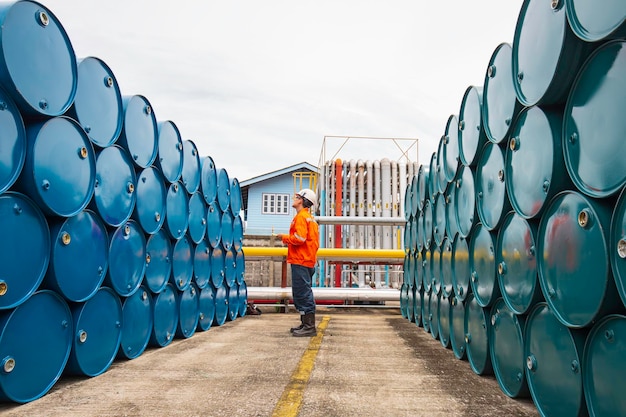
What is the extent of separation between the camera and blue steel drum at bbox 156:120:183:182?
15.9ft

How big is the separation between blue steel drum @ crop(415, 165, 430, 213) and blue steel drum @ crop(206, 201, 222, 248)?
9.50ft

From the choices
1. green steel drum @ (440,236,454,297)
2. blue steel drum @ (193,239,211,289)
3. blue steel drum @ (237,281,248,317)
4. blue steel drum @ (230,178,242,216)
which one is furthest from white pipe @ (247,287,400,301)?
green steel drum @ (440,236,454,297)

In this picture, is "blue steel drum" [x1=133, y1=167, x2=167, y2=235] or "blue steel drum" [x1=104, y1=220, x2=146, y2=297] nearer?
"blue steel drum" [x1=104, y1=220, x2=146, y2=297]

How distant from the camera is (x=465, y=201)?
13.7 ft

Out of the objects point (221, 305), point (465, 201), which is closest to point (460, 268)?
point (465, 201)

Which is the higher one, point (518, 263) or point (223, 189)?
point (223, 189)

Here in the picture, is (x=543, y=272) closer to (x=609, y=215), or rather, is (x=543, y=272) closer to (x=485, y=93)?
(x=609, y=215)

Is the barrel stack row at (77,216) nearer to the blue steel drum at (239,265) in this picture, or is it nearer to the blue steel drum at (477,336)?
the blue steel drum at (239,265)

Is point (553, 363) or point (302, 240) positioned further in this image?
point (302, 240)

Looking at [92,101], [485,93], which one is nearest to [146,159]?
[92,101]

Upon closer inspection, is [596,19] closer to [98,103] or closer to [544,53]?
[544,53]

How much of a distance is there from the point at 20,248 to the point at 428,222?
4.47 metres

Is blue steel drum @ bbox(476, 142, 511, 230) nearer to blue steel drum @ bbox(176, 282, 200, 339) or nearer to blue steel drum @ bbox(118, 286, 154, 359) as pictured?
blue steel drum @ bbox(118, 286, 154, 359)

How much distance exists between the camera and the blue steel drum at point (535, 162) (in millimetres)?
2514
